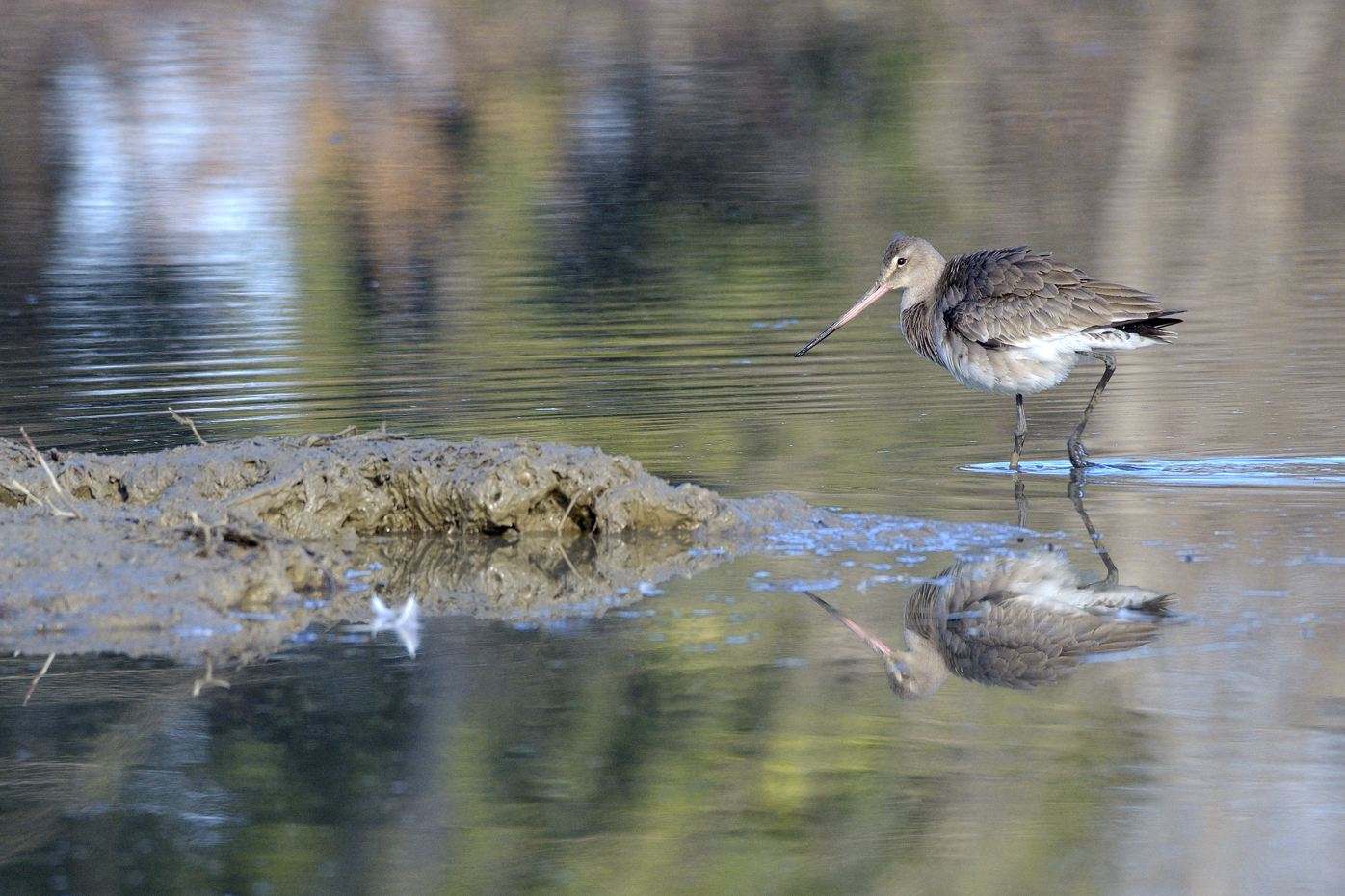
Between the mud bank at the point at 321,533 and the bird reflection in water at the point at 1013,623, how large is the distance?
3.03 ft

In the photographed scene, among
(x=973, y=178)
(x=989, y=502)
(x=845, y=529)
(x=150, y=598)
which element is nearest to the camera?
(x=150, y=598)

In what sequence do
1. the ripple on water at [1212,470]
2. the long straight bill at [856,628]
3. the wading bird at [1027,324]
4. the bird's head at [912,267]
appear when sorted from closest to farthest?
the long straight bill at [856,628] → the ripple on water at [1212,470] → the wading bird at [1027,324] → the bird's head at [912,267]

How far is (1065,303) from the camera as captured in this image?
8.82 meters

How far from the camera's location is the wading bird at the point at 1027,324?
873cm

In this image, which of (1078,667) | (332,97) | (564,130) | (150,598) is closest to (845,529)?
(1078,667)

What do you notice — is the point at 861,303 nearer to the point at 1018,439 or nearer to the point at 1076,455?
the point at 1018,439

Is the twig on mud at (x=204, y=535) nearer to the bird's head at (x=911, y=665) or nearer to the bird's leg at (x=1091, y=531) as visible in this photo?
the bird's head at (x=911, y=665)

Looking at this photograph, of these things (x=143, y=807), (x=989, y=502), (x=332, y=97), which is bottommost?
(x=332, y=97)

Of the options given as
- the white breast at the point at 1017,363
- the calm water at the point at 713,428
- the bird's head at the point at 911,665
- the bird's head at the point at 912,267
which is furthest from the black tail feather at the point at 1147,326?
the bird's head at the point at 911,665

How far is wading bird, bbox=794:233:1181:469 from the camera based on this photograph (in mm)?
8727

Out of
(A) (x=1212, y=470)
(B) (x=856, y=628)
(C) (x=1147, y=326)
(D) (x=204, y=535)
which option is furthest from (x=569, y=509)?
(C) (x=1147, y=326)

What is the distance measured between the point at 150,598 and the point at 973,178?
1300 cm

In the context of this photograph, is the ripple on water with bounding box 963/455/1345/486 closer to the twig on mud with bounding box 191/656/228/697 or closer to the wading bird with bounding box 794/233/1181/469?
the wading bird with bounding box 794/233/1181/469

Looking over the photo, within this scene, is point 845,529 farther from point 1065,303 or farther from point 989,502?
point 1065,303
